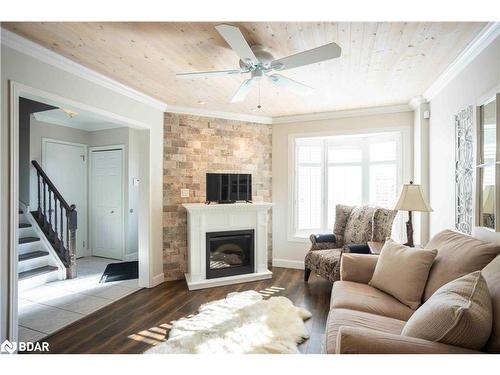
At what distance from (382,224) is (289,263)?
1.63 meters

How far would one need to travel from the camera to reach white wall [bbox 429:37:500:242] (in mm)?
1905

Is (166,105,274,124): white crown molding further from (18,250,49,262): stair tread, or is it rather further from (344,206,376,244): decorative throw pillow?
→ (18,250,49,262): stair tread

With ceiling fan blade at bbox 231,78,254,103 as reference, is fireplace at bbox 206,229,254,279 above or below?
below

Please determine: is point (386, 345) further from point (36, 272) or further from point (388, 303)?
point (36, 272)

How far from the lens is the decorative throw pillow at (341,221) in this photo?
3664mm

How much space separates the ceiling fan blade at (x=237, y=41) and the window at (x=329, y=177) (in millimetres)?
2470

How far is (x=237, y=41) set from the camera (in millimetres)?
1678

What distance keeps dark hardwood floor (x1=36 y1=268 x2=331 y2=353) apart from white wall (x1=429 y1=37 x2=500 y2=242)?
1.62m

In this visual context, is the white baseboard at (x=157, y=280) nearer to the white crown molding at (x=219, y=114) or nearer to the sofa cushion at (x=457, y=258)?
the white crown molding at (x=219, y=114)

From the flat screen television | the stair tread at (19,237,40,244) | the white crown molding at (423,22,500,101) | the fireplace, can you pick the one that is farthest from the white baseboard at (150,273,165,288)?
the white crown molding at (423,22,500,101)

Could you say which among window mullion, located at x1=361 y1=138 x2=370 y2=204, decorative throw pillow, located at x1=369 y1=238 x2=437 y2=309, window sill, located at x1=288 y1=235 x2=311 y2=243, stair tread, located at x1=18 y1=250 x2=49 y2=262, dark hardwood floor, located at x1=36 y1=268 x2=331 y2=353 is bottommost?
dark hardwood floor, located at x1=36 y1=268 x2=331 y2=353

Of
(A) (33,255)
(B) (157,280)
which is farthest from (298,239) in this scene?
(A) (33,255)

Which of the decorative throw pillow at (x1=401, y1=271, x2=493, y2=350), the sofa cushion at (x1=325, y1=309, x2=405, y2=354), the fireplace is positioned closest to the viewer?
the decorative throw pillow at (x1=401, y1=271, x2=493, y2=350)

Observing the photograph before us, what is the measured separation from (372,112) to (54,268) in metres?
5.21
